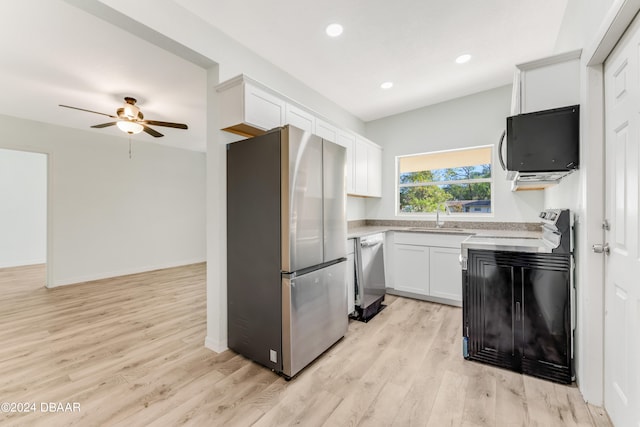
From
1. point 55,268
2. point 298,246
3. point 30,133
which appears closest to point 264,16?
point 298,246

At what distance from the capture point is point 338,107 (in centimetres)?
403

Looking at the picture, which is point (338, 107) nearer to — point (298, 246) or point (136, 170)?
point (298, 246)

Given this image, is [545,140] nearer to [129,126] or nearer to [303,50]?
[303,50]

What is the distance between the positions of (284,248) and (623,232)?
186cm

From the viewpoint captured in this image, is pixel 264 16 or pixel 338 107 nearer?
pixel 264 16

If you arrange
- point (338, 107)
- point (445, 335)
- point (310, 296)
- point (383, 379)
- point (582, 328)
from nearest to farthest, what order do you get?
1. point (582, 328)
2. point (383, 379)
3. point (310, 296)
4. point (445, 335)
5. point (338, 107)

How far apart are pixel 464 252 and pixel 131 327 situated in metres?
3.31

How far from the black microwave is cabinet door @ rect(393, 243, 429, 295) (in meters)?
1.84

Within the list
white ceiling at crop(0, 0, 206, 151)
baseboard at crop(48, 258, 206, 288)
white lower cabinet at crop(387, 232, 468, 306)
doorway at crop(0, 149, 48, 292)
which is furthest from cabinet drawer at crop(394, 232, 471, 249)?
doorway at crop(0, 149, 48, 292)

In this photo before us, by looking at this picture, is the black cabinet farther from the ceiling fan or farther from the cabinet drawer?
the ceiling fan

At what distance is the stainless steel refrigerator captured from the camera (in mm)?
1901

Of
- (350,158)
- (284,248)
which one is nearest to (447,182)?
(350,158)

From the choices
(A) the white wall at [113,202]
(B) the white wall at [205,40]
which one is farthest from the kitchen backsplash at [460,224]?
(A) the white wall at [113,202]

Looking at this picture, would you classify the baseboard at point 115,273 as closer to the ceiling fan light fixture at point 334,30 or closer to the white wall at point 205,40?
the white wall at point 205,40
